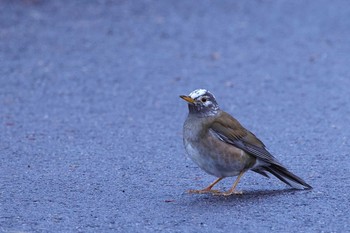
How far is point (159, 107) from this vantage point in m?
10.1

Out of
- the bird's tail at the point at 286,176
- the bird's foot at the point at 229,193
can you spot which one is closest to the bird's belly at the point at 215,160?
the bird's foot at the point at 229,193

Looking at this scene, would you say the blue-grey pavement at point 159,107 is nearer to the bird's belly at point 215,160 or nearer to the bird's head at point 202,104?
the bird's belly at point 215,160

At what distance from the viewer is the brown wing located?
676cm

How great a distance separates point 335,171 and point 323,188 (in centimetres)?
57

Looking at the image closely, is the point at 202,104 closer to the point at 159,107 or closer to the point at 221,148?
the point at 221,148

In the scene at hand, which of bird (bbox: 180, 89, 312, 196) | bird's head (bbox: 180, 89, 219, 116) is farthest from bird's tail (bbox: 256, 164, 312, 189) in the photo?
bird's head (bbox: 180, 89, 219, 116)

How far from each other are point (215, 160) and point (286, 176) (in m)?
0.62

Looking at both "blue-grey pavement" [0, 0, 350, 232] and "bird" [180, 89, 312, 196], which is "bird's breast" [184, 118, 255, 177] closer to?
"bird" [180, 89, 312, 196]

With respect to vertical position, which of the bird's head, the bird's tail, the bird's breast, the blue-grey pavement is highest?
the bird's head

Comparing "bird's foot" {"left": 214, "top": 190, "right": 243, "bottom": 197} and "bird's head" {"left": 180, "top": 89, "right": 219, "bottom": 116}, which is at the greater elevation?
"bird's head" {"left": 180, "top": 89, "right": 219, "bottom": 116}

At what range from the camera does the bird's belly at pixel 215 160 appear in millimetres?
6602

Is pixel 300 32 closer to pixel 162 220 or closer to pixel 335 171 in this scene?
pixel 335 171

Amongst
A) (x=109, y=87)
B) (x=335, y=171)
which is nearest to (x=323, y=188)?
(x=335, y=171)

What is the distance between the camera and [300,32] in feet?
45.5
